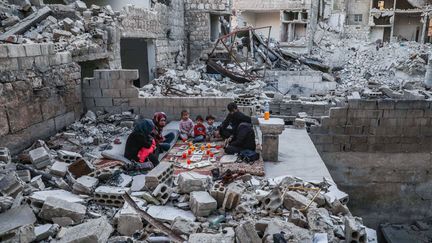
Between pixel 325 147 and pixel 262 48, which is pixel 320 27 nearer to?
pixel 262 48

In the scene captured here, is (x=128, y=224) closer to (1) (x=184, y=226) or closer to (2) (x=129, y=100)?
(1) (x=184, y=226)

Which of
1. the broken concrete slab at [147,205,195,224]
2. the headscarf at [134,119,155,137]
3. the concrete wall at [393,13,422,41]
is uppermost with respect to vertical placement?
the concrete wall at [393,13,422,41]

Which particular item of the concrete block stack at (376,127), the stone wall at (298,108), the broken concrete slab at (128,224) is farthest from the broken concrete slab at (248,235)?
the stone wall at (298,108)

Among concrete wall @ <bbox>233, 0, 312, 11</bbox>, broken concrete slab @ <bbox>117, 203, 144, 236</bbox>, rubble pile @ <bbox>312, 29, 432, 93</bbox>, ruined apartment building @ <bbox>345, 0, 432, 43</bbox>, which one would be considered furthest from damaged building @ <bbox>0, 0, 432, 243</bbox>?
ruined apartment building @ <bbox>345, 0, 432, 43</bbox>

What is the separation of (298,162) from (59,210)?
14.2 feet

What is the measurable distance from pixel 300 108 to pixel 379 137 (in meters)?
2.28

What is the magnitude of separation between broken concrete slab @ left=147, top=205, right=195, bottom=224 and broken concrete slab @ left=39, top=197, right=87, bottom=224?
2.95ft

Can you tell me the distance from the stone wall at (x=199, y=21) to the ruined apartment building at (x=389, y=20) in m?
18.1

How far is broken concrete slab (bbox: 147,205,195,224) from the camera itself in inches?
176

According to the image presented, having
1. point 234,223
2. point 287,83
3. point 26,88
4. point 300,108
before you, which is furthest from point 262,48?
point 234,223

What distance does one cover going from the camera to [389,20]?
3319 cm

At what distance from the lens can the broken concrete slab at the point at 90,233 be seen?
12.1 ft

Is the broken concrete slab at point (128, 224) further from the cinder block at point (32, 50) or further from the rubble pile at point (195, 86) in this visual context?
the rubble pile at point (195, 86)

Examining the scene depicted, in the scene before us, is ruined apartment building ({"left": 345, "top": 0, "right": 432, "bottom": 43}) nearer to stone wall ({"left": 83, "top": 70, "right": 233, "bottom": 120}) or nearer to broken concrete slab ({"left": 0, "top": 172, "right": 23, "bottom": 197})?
stone wall ({"left": 83, "top": 70, "right": 233, "bottom": 120})
